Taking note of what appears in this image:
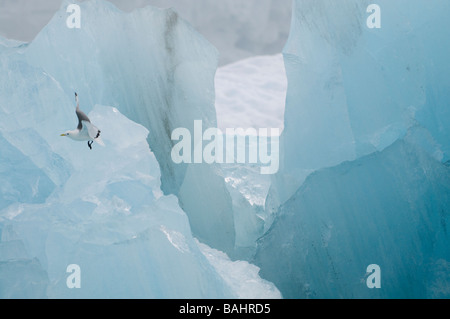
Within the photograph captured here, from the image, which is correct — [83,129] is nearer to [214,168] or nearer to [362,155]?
[214,168]

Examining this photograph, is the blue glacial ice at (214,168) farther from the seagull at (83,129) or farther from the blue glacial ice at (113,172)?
the seagull at (83,129)

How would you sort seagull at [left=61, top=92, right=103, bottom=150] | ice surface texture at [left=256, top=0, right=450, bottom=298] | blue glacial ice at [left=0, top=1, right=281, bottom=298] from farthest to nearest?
ice surface texture at [left=256, top=0, right=450, bottom=298], seagull at [left=61, top=92, right=103, bottom=150], blue glacial ice at [left=0, top=1, right=281, bottom=298]

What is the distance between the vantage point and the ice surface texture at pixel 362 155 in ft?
10.6

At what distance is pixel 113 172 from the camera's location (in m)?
3.48

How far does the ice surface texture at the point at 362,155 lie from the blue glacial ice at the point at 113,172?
0.57 m

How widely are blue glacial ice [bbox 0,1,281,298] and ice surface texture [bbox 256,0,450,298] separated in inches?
22.4

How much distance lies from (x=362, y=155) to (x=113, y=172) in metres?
1.98

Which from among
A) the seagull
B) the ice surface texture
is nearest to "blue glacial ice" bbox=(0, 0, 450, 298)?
the ice surface texture

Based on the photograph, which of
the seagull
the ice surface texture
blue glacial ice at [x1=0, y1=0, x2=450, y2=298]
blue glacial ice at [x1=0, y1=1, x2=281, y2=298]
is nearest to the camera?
blue glacial ice at [x1=0, y1=1, x2=281, y2=298]

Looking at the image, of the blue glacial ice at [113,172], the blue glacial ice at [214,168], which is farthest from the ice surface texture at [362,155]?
the blue glacial ice at [113,172]

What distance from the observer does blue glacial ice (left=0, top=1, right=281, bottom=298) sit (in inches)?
104

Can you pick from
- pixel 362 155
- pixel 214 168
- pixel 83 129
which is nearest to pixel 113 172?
pixel 83 129

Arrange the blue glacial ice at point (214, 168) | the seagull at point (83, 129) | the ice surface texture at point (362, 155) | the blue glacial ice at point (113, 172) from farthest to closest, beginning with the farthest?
the ice surface texture at point (362, 155), the seagull at point (83, 129), the blue glacial ice at point (214, 168), the blue glacial ice at point (113, 172)

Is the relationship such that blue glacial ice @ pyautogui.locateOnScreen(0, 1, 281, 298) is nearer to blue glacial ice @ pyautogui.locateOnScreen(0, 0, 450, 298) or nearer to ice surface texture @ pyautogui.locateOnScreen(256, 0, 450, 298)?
blue glacial ice @ pyautogui.locateOnScreen(0, 0, 450, 298)
